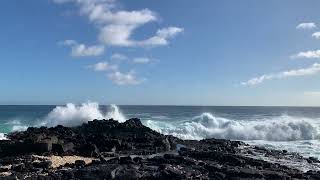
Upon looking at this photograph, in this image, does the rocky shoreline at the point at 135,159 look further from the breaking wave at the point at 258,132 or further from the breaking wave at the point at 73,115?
the breaking wave at the point at 73,115

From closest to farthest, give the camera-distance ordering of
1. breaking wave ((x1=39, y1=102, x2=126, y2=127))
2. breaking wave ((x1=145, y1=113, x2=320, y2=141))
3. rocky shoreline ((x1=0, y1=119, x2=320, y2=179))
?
rocky shoreline ((x1=0, y1=119, x2=320, y2=179))
breaking wave ((x1=145, y1=113, x2=320, y2=141))
breaking wave ((x1=39, y1=102, x2=126, y2=127))

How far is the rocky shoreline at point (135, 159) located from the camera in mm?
28156

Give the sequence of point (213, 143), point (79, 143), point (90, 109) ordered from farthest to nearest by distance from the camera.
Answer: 1. point (90, 109)
2. point (213, 143)
3. point (79, 143)

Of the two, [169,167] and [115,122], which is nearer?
[169,167]

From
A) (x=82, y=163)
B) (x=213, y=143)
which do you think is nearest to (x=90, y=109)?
(x=213, y=143)

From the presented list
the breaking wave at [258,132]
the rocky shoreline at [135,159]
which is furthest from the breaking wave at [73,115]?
the rocky shoreline at [135,159]

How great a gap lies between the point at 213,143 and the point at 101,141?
1028 cm

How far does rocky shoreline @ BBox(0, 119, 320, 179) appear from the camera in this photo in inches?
1109

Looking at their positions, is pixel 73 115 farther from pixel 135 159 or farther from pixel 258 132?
pixel 135 159

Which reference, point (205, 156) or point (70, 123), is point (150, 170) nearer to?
point (205, 156)

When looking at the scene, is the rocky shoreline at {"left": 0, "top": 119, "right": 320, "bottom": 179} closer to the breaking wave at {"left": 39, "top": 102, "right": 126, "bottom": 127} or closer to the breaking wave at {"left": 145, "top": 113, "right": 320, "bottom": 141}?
the breaking wave at {"left": 145, "top": 113, "right": 320, "bottom": 141}

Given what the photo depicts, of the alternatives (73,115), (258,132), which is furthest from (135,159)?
(73,115)

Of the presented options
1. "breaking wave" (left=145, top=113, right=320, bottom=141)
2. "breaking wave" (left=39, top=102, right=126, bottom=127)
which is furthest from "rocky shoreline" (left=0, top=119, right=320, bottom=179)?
"breaking wave" (left=39, top=102, right=126, bottom=127)

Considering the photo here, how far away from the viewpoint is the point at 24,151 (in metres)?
36.8
